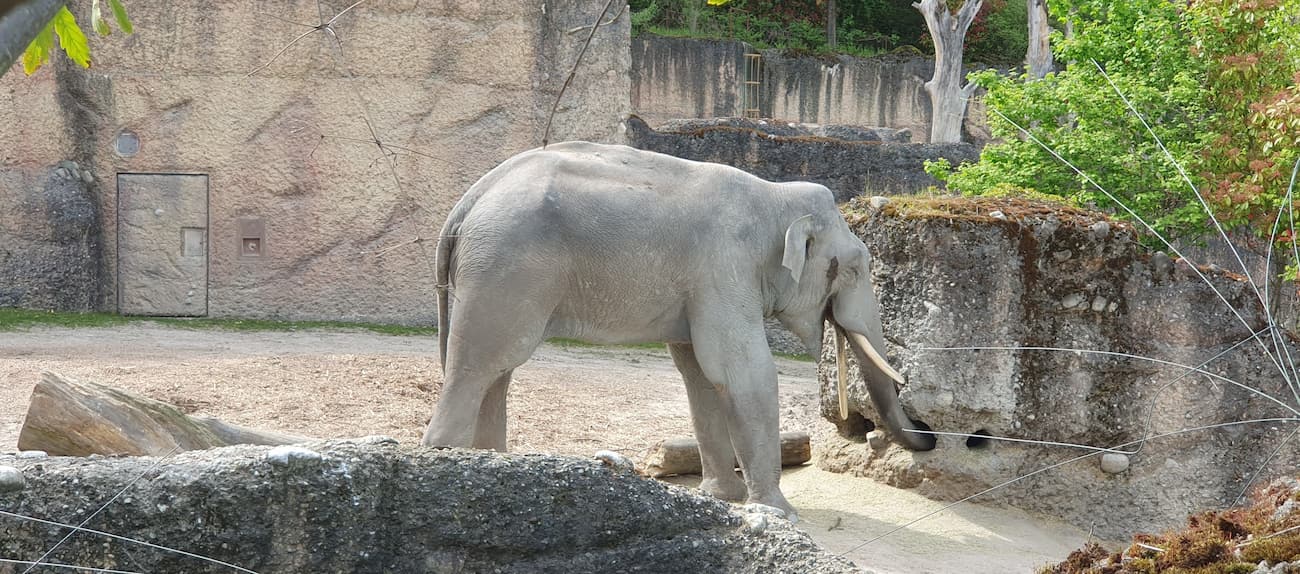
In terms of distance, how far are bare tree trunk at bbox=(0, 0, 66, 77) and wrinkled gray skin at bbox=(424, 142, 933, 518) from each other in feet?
12.8

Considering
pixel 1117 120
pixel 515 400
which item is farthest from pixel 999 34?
pixel 515 400

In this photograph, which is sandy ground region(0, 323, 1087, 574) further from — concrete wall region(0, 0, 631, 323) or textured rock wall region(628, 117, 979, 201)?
textured rock wall region(628, 117, 979, 201)

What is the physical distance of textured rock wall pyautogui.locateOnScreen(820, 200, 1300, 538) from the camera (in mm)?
7023

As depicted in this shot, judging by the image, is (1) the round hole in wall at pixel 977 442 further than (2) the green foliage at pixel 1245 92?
No

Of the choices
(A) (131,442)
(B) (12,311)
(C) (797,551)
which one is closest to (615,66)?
Result: (B) (12,311)

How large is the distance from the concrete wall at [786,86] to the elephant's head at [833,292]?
58.1ft

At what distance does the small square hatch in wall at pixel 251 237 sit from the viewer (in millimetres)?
12477

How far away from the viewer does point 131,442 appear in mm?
5191

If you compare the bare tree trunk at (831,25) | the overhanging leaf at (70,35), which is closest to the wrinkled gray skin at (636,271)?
the overhanging leaf at (70,35)

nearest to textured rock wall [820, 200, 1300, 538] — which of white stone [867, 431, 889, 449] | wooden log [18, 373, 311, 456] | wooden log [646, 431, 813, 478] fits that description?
white stone [867, 431, 889, 449]

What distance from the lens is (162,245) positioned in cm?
1245

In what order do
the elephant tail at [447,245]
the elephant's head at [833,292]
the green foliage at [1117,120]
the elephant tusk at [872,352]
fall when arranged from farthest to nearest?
the green foliage at [1117,120] < the elephant tusk at [872,352] < the elephant's head at [833,292] < the elephant tail at [447,245]

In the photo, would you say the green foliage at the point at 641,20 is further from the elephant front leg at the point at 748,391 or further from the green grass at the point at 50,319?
the elephant front leg at the point at 748,391

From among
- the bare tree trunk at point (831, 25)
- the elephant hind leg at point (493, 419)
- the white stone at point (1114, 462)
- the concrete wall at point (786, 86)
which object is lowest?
the white stone at point (1114, 462)
